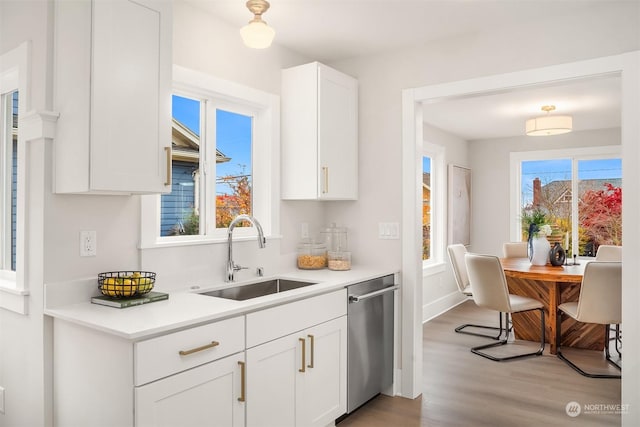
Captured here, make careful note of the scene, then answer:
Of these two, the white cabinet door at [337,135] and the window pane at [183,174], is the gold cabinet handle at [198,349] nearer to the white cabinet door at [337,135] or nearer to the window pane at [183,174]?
the window pane at [183,174]

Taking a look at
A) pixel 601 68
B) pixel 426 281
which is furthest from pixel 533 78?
pixel 426 281

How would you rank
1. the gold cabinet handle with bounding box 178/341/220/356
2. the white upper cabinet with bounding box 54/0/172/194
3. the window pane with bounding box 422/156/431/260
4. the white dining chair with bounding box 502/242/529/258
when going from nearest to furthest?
the gold cabinet handle with bounding box 178/341/220/356 → the white upper cabinet with bounding box 54/0/172/194 → the white dining chair with bounding box 502/242/529/258 → the window pane with bounding box 422/156/431/260

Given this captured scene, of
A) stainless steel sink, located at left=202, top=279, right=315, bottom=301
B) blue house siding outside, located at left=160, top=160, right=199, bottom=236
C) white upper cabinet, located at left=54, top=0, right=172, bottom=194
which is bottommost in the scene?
stainless steel sink, located at left=202, top=279, right=315, bottom=301

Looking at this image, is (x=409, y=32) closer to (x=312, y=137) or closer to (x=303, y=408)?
(x=312, y=137)

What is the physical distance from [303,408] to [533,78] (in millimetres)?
2241

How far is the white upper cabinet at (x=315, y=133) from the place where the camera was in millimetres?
3113

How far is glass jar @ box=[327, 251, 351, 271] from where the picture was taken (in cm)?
320

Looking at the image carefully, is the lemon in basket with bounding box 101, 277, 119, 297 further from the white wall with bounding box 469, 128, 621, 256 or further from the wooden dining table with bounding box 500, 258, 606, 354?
the white wall with bounding box 469, 128, 621, 256

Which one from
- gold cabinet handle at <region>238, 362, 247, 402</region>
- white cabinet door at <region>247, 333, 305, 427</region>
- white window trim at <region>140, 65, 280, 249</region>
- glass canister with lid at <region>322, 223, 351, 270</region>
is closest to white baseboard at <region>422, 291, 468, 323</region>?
glass canister with lid at <region>322, 223, 351, 270</region>

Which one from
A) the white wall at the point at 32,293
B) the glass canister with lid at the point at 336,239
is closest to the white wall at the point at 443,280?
the glass canister with lid at the point at 336,239

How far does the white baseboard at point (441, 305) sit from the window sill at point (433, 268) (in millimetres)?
346

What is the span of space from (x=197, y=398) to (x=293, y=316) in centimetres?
65

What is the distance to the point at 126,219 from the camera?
2316 millimetres

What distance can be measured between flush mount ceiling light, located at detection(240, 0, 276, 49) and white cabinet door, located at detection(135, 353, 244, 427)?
1512 mm
